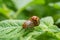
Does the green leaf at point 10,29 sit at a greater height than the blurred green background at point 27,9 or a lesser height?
lesser

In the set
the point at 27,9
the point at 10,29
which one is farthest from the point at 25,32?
the point at 27,9

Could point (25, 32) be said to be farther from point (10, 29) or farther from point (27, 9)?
point (27, 9)

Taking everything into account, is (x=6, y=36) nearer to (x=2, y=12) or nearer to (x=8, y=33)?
(x=8, y=33)

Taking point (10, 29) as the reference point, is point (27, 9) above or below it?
above

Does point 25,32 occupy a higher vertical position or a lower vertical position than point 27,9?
lower

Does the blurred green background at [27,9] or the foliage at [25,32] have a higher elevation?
the blurred green background at [27,9]

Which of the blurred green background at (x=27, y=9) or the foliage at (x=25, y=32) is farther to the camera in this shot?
the blurred green background at (x=27, y=9)

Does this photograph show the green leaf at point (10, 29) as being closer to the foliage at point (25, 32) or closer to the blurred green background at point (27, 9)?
the foliage at point (25, 32)

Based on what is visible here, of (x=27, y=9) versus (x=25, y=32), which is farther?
(x=27, y=9)

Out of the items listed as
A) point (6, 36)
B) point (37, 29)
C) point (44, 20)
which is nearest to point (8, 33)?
point (6, 36)

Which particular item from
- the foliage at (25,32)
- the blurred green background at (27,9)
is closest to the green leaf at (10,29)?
the foliage at (25,32)
